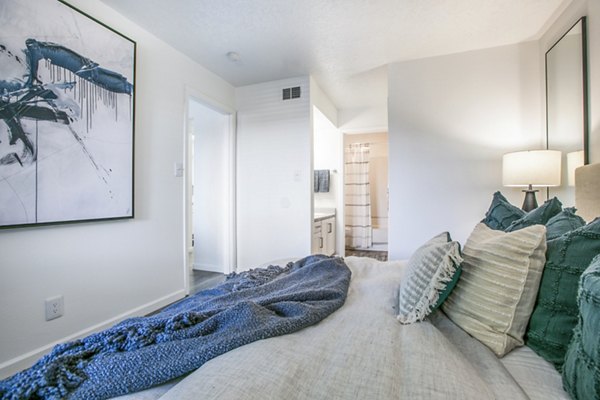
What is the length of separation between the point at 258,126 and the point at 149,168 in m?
1.57

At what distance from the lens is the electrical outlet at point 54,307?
5.73 ft

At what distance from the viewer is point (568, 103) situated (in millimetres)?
2100

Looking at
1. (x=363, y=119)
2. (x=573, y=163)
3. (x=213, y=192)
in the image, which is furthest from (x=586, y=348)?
(x=363, y=119)

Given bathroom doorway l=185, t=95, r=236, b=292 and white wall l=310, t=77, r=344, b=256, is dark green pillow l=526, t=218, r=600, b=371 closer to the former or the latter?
bathroom doorway l=185, t=95, r=236, b=292

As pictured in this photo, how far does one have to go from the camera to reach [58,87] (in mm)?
1742

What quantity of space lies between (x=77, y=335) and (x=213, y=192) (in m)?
2.22

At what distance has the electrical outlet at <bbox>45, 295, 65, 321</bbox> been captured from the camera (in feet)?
5.73

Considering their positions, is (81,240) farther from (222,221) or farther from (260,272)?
(222,221)

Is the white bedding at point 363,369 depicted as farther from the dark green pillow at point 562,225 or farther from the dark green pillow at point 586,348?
the dark green pillow at point 562,225

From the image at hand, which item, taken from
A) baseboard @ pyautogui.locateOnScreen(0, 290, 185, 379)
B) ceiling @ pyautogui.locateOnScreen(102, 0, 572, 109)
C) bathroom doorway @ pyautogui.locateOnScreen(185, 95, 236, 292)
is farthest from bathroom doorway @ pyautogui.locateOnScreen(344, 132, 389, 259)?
baseboard @ pyautogui.locateOnScreen(0, 290, 185, 379)

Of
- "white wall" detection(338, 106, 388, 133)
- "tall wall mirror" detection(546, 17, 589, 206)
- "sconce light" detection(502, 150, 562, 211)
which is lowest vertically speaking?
"sconce light" detection(502, 150, 562, 211)

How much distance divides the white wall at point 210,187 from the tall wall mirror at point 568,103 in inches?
139

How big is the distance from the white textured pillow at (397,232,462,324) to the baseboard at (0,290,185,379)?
89.3 inches

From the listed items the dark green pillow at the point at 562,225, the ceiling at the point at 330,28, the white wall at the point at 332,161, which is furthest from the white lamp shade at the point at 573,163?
the white wall at the point at 332,161
